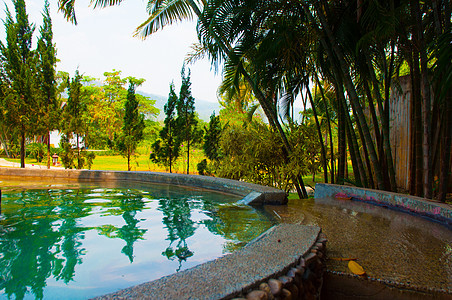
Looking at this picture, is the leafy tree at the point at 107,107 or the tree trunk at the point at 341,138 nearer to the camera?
the tree trunk at the point at 341,138

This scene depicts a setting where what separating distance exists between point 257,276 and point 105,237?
1968 millimetres

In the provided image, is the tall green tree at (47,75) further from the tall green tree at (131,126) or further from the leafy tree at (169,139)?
the leafy tree at (169,139)

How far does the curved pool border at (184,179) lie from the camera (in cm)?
469

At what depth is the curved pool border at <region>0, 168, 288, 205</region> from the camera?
469 centimetres

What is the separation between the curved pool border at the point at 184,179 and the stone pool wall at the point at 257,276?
90.0 inches

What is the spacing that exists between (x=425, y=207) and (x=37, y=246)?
13.2ft

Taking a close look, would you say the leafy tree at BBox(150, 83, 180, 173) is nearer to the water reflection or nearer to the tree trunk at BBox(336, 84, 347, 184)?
the water reflection

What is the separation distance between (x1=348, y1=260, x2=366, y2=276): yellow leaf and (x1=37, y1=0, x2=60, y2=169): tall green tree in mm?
9350

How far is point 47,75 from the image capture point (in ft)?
32.9

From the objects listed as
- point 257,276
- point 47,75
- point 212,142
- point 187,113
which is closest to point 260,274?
point 257,276

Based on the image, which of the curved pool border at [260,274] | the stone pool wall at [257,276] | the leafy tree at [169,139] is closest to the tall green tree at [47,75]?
the leafy tree at [169,139]

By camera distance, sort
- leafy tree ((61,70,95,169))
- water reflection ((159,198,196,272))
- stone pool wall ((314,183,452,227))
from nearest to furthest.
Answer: water reflection ((159,198,196,272)) < stone pool wall ((314,183,452,227)) < leafy tree ((61,70,95,169))

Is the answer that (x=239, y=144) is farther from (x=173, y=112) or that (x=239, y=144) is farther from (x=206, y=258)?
(x=206, y=258)

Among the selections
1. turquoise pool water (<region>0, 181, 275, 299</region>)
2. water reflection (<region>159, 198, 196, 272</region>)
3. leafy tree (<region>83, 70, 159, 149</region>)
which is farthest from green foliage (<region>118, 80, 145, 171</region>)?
leafy tree (<region>83, 70, 159, 149</region>)
